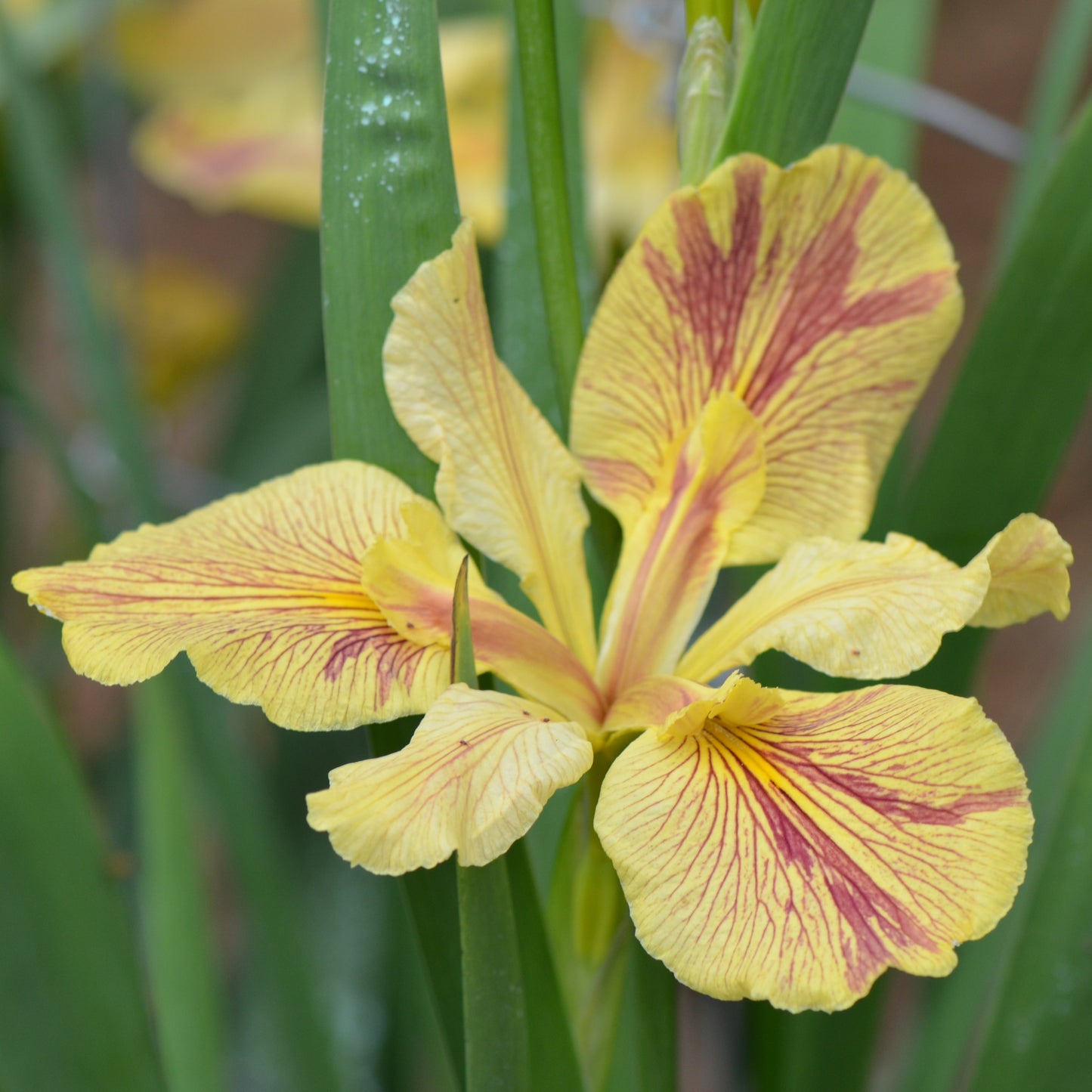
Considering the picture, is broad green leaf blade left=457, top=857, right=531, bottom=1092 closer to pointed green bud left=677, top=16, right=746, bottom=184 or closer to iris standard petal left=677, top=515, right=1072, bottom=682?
iris standard petal left=677, top=515, right=1072, bottom=682

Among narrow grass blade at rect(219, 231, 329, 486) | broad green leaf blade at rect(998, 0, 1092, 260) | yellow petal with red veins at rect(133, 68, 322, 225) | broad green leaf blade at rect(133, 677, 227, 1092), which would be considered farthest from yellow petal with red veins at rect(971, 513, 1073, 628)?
narrow grass blade at rect(219, 231, 329, 486)

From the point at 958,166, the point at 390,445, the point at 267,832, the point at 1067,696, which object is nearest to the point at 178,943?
the point at 267,832

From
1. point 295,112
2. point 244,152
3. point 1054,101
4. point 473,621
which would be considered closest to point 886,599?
point 473,621

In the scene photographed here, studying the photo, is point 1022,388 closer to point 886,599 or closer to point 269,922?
point 886,599

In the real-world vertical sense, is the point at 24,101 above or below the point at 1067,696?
above

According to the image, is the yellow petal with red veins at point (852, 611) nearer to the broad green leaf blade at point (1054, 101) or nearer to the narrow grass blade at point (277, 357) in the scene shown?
the broad green leaf blade at point (1054, 101)

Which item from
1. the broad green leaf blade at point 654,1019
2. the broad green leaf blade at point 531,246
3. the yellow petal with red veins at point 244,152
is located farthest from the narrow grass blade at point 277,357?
the broad green leaf blade at point 654,1019

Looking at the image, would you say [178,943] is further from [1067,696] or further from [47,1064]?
[1067,696]
